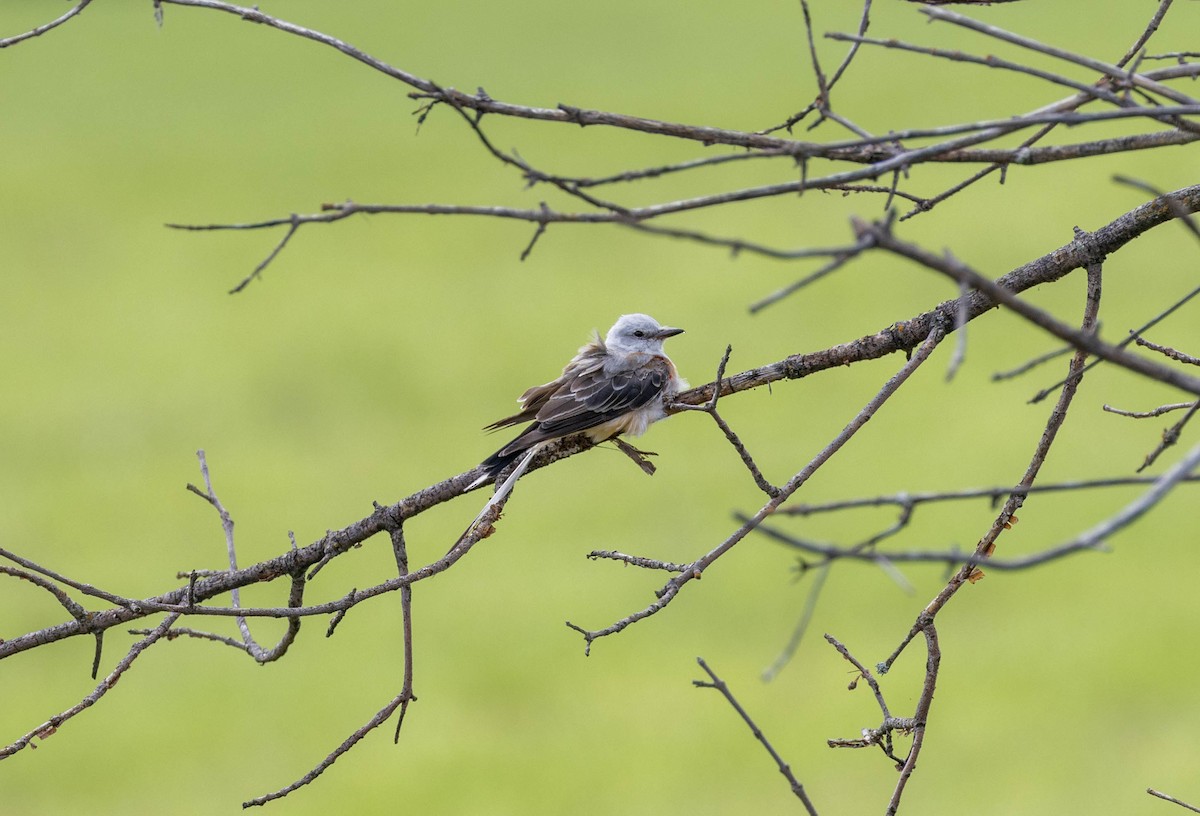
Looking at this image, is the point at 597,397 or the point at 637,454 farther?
the point at 597,397

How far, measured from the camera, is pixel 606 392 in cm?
227

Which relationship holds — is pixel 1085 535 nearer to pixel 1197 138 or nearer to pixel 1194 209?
pixel 1197 138

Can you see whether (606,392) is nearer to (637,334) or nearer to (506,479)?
(637,334)

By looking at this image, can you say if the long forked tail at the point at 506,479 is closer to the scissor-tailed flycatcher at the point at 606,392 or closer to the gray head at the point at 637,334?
the scissor-tailed flycatcher at the point at 606,392

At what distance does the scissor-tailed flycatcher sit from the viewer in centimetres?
212

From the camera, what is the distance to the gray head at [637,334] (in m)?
2.66

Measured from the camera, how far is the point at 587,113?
112 centimetres

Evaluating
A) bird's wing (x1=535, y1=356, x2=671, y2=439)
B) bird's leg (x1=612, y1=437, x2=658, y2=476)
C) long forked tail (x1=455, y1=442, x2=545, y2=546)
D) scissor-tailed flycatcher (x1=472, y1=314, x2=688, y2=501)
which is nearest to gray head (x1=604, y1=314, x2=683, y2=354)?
scissor-tailed flycatcher (x1=472, y1=314, x2=688, y2=501)

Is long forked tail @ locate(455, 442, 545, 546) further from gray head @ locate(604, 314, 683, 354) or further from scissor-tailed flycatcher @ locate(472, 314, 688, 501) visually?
gray head @ locate(604, 314, 683, 354)

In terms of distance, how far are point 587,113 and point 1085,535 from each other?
2.18ft

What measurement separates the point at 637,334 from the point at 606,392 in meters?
0.44


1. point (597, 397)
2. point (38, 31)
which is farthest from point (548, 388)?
point (38, 31)

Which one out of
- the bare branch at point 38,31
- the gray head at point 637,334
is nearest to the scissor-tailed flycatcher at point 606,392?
the gray head at point 637,334

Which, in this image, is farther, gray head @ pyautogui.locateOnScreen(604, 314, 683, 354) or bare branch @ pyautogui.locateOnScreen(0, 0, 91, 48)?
gray head @ pyautogui.locateOnScreen(604, 314, 683, 354)
